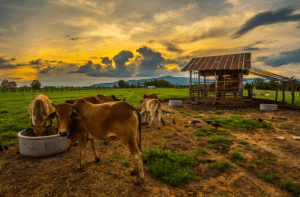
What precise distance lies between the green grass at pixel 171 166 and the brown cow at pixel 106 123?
0.60 m

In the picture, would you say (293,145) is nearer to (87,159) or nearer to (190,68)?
(87,159)

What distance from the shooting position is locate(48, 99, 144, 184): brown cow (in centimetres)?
418

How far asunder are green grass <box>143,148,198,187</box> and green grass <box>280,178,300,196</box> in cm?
229

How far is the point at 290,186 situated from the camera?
13.6 feet

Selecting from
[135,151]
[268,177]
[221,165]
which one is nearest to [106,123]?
[135,151]

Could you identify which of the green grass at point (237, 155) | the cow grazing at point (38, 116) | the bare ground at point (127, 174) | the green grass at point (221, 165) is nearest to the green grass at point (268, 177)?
the bare ground at point (127, 174)

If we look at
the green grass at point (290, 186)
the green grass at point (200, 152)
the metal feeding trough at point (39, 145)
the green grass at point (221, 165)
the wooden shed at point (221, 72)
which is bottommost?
the green grass at point (290, 186)

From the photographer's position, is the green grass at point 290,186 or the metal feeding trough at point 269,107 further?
the metal feeding trough at point 269,107

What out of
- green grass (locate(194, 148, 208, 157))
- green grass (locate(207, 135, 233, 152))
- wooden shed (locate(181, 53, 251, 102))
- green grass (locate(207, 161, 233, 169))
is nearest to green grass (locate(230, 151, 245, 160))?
green grass (locate(207, 135, 233, 152))

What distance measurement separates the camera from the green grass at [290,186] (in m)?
4.01

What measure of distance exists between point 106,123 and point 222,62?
19959mm

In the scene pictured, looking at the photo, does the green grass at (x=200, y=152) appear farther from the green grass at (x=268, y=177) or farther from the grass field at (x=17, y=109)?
the grass field at (x=17, y=109)

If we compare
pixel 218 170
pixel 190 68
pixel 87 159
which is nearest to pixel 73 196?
pixel 87 159

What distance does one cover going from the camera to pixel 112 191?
3.87 m
